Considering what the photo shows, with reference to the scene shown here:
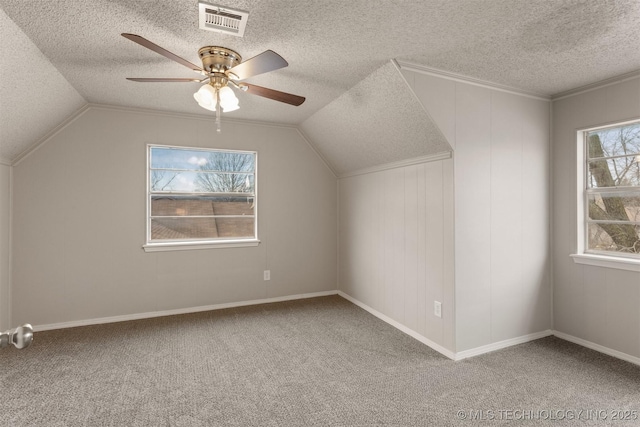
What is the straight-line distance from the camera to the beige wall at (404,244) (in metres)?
2.81

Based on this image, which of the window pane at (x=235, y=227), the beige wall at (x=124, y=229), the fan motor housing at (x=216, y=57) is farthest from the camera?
the window pane at (x=235, y=227)

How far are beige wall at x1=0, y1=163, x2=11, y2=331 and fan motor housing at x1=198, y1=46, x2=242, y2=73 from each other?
231cm

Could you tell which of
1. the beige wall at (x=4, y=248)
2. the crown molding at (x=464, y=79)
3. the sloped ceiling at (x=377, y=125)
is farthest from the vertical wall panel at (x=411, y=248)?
the beige wall at (x=4, y=248)

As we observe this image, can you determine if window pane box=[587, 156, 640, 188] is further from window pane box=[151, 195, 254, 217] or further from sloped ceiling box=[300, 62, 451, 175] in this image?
window pane box=[151, 195, 254, 217]

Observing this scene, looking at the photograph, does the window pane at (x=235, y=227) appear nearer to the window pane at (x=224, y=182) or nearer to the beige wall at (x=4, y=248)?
the window pane at (x=224, y=182)

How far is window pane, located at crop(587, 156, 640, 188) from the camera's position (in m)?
2.71

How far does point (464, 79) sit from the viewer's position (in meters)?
2.75

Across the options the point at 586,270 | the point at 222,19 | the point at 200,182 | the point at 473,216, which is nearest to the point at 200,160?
the point at 200,182

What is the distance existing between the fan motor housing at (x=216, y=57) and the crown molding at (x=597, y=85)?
9.61ft

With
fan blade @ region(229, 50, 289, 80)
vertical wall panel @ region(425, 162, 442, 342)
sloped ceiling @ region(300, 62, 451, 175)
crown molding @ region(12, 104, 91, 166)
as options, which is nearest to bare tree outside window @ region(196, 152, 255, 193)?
sloped ceiling @ region(300, 62, 451, 175)

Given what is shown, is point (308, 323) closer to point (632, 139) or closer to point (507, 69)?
point (507, 69)

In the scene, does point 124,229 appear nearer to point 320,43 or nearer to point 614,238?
point 320,43

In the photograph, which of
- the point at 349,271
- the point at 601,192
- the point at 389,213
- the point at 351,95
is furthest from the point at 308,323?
the point at 601,192

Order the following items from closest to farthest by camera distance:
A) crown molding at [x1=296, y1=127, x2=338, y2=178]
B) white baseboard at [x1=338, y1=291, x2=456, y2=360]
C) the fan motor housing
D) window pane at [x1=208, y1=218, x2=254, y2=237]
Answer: the fan motor housing → white baseboard at [x1=338, y1=291, x2=456, y2=360] → window pane at [x1=208, y1=218, x2=254, y2=237] → crown molding at [x1=296, y1=127, x2=338, y2=178]
